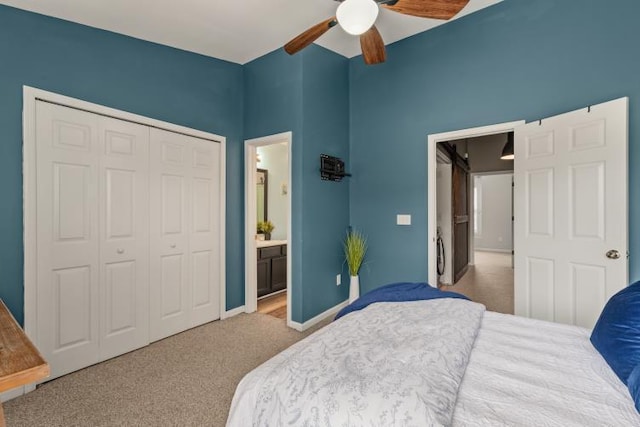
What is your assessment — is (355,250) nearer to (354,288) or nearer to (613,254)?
(354,288)

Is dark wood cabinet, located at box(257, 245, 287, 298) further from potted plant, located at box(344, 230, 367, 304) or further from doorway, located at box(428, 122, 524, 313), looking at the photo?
doorway, located at box(428, 122, 524, 313)

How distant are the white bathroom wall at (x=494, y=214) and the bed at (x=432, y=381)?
7973 millimetres

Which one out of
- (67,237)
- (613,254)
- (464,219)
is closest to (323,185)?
(67,237)

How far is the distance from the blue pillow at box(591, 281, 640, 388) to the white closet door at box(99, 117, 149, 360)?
3.13 m

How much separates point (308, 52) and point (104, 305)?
303cm

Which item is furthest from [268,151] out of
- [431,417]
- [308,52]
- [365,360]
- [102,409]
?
[431,417]

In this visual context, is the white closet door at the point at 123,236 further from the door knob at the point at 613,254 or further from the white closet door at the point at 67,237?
the door knob at the point at 613,254

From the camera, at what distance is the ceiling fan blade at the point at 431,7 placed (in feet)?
5.75

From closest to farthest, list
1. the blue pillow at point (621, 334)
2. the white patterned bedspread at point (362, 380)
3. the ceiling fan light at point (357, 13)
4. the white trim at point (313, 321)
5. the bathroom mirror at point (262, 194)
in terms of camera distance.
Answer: the white patterned bedspread at point (362, 380), the blue pillow at point (621, 334), the ceiling fan light at point (357, 13), the white trim at point (313, 321), the bathroom mirror at point (262, 194)

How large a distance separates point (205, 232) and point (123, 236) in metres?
0.79

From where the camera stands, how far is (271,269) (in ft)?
14.2

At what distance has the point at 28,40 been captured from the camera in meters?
2.15

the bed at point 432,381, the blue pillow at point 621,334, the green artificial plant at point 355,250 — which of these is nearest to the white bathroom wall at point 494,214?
the green artificial plant at point 355,250

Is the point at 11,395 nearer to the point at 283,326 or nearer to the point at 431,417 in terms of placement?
the point at 283,326
